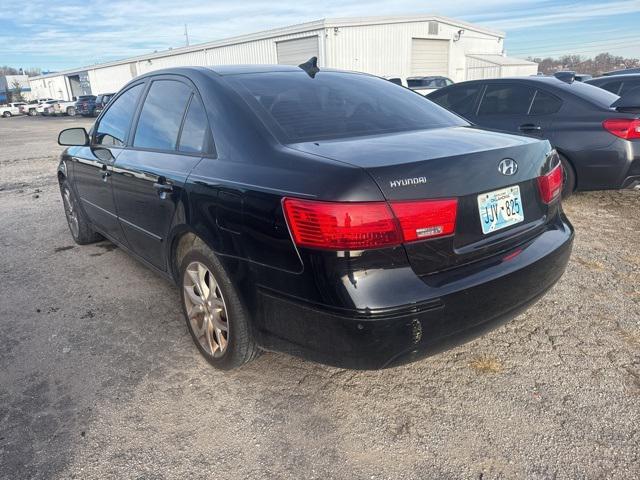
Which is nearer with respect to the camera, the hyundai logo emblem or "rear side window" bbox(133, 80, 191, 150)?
the hyundai logo emblem

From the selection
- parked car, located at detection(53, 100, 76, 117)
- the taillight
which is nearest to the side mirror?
the taillight

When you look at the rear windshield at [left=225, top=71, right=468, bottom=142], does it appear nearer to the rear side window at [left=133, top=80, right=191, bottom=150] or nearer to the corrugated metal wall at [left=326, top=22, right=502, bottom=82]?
the rear side window at [left=133, top=80, right=191, bottom=150]

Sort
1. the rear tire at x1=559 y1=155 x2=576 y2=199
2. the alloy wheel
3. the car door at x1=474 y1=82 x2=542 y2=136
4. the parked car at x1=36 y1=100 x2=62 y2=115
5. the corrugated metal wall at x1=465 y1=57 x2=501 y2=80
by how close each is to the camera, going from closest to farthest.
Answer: the alloy wheel, the rear tire at x1=559 y1=155 x2=576 y2=199, the car door at x1=474 y1=82 x2=542 y2=136, the corrugated metal wall at x1=465 y1=57 x2=501 y2=80, the parked car at x1=36 y1=100 x2=62 y2=115

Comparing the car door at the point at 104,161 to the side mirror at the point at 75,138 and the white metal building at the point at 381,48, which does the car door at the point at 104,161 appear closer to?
the side mirror at the point at 75,138

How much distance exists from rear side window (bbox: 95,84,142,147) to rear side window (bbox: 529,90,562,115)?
4410 millimetres

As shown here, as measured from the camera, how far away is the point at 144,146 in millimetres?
3131

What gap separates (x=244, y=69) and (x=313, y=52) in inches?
1003

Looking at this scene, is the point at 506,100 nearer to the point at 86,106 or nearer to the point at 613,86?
the point at 613,86

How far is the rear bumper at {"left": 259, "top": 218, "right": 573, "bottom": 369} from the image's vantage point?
183 centimetres

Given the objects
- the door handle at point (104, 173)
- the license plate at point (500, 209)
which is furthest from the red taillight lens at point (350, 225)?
the door handle at point (104, 173)

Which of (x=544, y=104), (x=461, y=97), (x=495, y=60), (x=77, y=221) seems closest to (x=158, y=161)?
(x=77, y=221)

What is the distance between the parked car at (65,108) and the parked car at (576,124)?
41.2 m

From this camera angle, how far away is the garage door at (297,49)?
2659 centimetres

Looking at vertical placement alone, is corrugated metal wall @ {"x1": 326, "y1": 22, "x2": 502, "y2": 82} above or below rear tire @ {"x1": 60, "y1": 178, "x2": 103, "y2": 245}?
above
